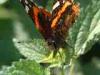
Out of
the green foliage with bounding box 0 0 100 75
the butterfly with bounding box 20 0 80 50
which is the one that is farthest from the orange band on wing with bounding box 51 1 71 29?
the green foliage with bounding box 0 0 100 75

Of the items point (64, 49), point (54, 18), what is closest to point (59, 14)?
point (54, 18)

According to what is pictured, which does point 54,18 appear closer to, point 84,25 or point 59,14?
point 59,14

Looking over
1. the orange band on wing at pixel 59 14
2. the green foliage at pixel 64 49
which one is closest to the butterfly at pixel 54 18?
the orange band on wing at pixel 59 14

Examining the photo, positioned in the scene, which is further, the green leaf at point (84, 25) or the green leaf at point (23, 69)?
the green leaf at point (84, 25)

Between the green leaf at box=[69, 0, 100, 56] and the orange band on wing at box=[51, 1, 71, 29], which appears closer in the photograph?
the orange band on wing at box=[51, 1, 71, 29]

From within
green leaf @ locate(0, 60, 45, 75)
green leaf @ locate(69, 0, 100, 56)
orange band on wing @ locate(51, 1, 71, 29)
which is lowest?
green leaf @ locate(0, 60, 45, 75)

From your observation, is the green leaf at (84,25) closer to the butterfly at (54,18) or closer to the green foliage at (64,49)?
the green foliage at (64,49)

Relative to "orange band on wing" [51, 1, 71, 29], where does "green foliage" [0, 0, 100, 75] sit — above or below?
below

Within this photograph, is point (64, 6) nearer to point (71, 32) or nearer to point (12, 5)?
point (71, 32)

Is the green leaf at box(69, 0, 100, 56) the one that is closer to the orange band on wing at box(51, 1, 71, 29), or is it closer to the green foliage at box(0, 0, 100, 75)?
the green foliage at box(0, 0, 100, 75)
